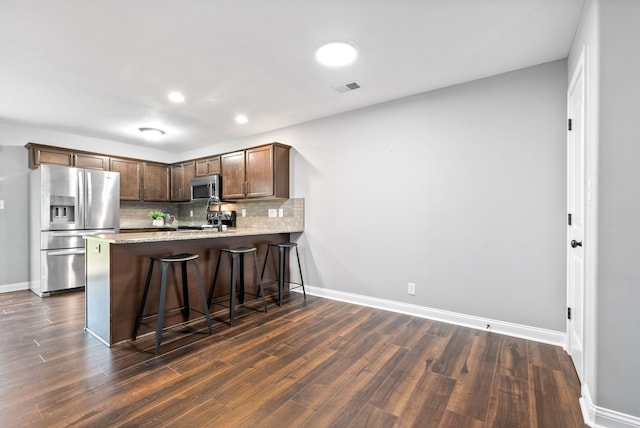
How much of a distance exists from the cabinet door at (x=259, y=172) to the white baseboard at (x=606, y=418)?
365 cm

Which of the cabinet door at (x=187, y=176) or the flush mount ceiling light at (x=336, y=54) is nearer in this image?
the flush mount ceiling light at (x=336, y=54)

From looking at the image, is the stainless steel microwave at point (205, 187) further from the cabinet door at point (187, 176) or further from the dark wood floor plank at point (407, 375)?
the dark wood floor plank at point (407, 375)

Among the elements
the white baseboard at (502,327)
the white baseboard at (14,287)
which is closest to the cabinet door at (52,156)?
the white baseboard at (14,287)

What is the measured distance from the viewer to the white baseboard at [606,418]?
Answer: 148 centimetres

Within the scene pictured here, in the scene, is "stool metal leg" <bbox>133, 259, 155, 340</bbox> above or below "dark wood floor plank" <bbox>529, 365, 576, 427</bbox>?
above

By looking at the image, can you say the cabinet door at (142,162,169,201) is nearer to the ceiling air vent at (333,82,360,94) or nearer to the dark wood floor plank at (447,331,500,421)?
the ceiling air vent at (333,82,360,94)

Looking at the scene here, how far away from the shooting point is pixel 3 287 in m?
4.24

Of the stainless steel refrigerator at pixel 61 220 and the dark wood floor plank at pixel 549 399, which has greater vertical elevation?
the stainless steel refrigerator at pixel 61 220

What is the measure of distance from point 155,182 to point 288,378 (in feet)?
16.8

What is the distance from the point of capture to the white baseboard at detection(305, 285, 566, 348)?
2.58m

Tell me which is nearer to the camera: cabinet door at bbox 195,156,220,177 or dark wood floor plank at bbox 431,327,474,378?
dark wood floor plank at bbox 431,327,474,378

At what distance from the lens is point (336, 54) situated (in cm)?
247

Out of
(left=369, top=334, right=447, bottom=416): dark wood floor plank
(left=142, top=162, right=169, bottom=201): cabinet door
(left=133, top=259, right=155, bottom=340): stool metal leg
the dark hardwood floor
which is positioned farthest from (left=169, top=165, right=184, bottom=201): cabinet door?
(left=369, top=334, right=447, bottom=416): dark wood floor plank

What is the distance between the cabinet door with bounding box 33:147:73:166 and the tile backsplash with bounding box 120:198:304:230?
3.95 ft
